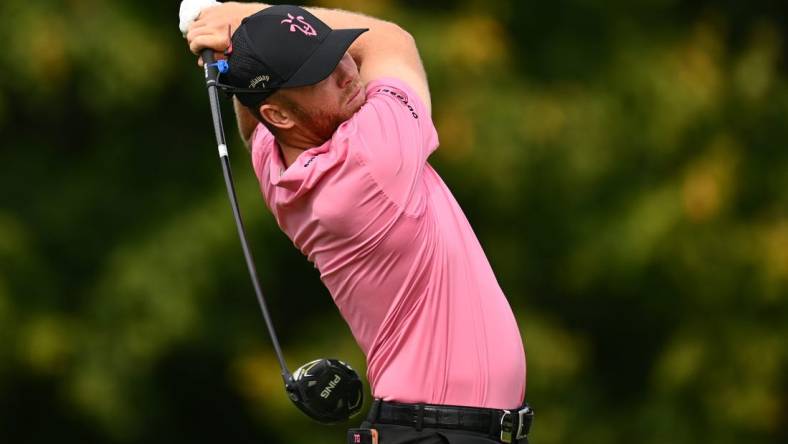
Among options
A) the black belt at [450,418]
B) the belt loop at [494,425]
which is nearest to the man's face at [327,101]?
the black belt at [450,418]

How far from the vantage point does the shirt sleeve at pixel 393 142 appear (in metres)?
4.04

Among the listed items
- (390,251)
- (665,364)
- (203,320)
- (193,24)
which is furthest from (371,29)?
(665,364)

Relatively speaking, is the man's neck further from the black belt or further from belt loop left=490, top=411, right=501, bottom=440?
belt loop left=490, top=411, right=501, bottom=440

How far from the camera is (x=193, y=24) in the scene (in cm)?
456

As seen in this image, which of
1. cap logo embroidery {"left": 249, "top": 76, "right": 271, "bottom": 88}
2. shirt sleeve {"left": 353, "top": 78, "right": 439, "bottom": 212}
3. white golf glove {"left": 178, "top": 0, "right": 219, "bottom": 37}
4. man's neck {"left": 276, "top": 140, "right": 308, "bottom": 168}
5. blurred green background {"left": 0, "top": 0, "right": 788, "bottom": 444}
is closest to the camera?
shirt sleeve {"left": 353, "top": 78, "right": 439, "bottom": 212}

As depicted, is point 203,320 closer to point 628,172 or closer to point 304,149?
point 628,172

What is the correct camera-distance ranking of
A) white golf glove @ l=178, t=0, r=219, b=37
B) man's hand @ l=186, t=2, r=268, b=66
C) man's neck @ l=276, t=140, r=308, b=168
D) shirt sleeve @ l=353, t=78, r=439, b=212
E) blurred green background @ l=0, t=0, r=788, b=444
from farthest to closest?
blurred green background @ l=0, t=0, r=788, b=444 → white golf glove @ l=178, t=0, r=219, b=37 → man's hand @ l=186, t=2, r=268, b=66 → man's neck @ l=276, t=140, r=308, b=168 → shirt sleeve @ l=353, t=78, r=439, b=212

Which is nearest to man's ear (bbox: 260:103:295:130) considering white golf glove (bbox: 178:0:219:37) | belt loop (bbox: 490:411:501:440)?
white golf glove (bbox: 178:0:219:37)

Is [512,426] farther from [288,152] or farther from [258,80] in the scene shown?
[258,80]

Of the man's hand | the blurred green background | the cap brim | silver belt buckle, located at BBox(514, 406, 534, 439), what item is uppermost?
the cap brim

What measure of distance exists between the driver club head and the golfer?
0.32 feet

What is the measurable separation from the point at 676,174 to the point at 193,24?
6.90m

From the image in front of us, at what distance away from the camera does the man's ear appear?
4180mm

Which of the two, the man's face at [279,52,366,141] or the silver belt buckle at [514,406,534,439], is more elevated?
the man's face at [279,52,366,141]
